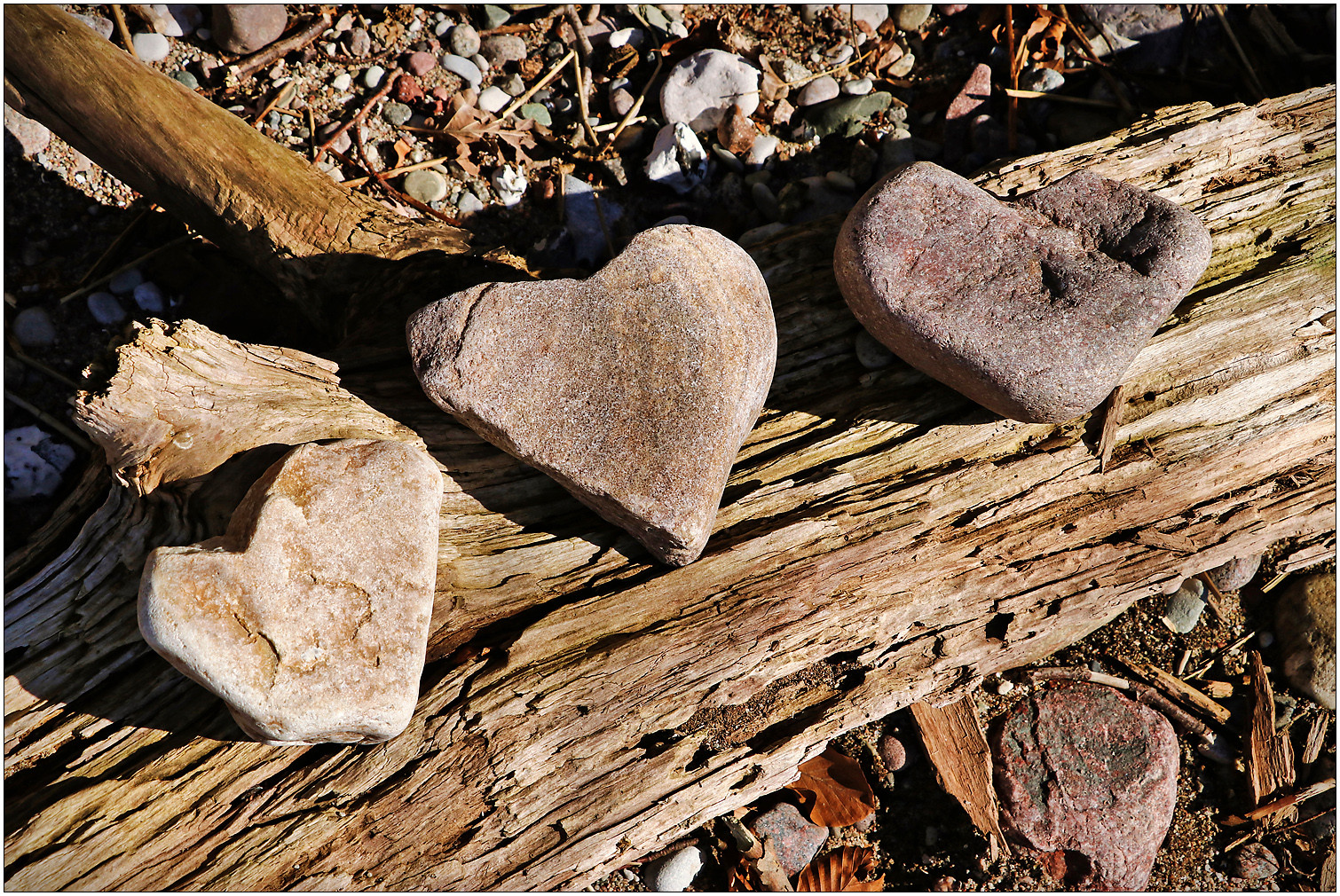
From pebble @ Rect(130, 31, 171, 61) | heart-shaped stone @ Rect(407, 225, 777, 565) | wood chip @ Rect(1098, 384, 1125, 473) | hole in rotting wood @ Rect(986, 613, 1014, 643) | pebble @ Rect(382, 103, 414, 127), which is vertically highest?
pebble @ Rect(130, 31, 171, 61)

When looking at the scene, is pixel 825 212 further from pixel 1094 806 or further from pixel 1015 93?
pixel 1094 806

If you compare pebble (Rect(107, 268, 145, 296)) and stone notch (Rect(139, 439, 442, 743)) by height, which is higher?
pebble (Rect(107, 268, 145, 296))

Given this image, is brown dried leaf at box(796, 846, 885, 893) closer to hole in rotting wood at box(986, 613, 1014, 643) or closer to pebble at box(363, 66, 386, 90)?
hole in rotting wood at box(986, 613, 1014, 643)

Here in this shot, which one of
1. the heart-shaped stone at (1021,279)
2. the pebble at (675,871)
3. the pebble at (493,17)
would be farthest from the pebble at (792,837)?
the pebble at (493,17)

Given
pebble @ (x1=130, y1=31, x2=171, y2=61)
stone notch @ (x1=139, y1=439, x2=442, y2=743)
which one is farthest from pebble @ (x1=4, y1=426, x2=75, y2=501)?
pebble @ (x1=130, y1=31, x2=171, y2=61)

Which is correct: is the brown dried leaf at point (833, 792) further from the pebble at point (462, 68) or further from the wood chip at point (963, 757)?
the pebble at point (462, 68)

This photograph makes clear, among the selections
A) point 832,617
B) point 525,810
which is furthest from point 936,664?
point 525,810

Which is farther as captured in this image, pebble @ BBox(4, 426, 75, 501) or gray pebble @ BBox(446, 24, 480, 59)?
gray pebble @ BBox(446, 24, 480, 59)
